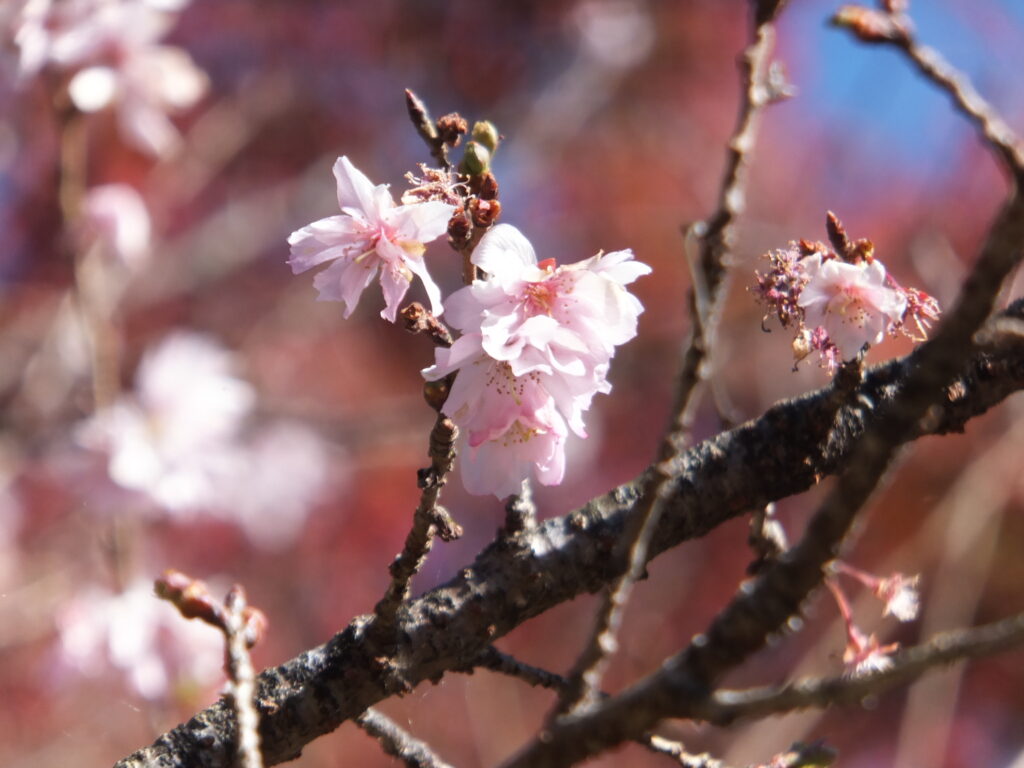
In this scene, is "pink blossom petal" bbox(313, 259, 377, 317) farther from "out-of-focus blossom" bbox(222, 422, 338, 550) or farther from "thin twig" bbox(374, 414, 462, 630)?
"out-of-focus blossom" bbox(222, 422, 338, 550)

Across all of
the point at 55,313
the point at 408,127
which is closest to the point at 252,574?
the point at 55,313

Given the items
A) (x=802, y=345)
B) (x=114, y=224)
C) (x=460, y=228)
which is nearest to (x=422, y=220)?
(x=460, y=228)

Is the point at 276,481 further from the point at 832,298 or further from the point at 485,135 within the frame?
the point at 832,298

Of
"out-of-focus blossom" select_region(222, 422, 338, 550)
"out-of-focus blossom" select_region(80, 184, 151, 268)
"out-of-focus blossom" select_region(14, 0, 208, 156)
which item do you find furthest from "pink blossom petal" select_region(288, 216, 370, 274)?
"out-of-focus blossom" select_region(222, 422, 338, 550)

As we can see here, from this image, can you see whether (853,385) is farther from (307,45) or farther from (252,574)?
(307,45)

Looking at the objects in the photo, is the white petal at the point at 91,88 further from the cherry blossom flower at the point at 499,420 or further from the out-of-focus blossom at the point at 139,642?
the cherry blossom flower at the point at 499,420
